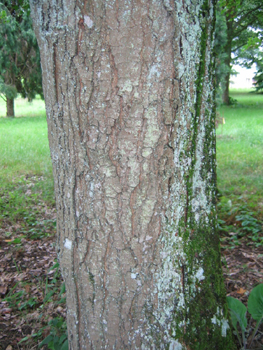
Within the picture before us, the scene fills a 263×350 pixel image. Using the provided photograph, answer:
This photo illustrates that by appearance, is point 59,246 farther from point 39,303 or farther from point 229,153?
point 229,153

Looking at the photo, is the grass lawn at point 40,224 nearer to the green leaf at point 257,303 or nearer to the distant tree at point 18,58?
the green leaf at point 257,303

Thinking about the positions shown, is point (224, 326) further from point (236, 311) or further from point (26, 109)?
point (26, 109)

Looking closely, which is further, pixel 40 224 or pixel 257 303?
pixel 40 224

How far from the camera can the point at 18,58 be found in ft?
51.9

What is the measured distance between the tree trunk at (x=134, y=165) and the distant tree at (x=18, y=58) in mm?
15582

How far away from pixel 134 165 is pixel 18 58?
1697cm

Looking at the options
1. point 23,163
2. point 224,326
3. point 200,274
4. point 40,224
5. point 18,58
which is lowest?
point 40,224

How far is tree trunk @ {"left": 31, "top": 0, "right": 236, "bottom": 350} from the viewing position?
1.19 metres

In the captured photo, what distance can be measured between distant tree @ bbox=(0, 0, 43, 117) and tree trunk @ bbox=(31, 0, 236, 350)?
51.1 feet

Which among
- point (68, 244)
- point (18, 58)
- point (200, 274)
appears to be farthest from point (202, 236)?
point (18, 58)

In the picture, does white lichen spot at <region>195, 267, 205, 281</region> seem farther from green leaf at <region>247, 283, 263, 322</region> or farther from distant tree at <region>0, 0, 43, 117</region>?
distant tree at <region>0, 0, 43, 117</region>

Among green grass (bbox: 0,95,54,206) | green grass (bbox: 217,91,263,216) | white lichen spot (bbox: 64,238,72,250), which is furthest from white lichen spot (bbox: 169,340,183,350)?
green grass (bbox: 0,95,54,206)

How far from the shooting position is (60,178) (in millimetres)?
1422

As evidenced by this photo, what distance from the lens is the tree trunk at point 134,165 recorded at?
1191 millimetres
